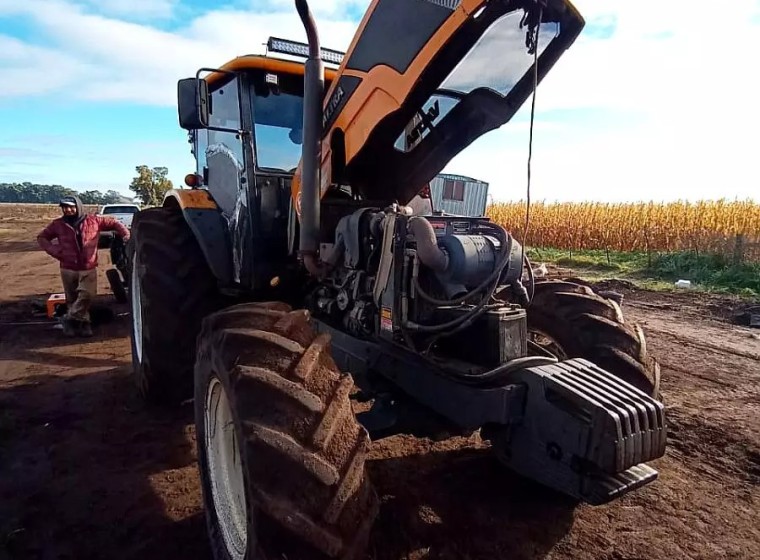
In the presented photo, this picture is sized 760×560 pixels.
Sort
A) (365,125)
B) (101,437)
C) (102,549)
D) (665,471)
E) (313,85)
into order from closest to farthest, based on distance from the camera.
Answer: (102,549) < (365,125) < (313,85) < (665,471) < (101,437)

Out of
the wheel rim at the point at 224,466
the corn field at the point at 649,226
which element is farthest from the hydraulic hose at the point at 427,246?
the corn field at the point at 649,226

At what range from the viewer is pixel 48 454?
12.3 ft

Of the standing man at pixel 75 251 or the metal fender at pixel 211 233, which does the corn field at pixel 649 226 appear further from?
the metal fender at pixel 211 233

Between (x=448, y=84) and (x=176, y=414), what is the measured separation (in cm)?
322

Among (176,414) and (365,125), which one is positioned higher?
(365,125)

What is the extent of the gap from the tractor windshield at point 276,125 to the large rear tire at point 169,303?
3.22 ft

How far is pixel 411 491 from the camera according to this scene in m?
3.23

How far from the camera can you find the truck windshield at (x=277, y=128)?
4.00m

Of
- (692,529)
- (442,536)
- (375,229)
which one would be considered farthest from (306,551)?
(692,529)

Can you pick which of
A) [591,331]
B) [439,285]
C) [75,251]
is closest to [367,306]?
[439,285]

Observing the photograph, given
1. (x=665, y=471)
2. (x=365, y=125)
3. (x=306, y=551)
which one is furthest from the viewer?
(x=665, y=471)

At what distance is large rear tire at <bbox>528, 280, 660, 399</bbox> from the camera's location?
310 centimetres

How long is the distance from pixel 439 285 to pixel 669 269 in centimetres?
1194

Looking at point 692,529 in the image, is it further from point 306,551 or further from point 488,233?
point 306,551
